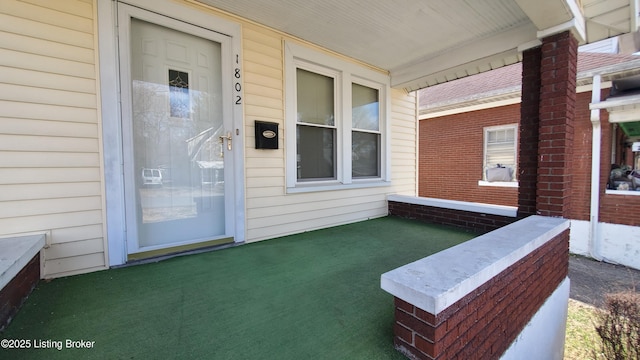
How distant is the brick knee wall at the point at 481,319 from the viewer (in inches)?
49.2

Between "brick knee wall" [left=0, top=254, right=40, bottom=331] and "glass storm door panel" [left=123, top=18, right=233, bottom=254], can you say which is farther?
"glass storm door panel" [left=123, top=18, right=233, bottom=254]

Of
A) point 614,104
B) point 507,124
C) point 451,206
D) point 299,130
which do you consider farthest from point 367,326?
point 507,124

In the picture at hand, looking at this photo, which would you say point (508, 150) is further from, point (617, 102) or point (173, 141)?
point (173, 141)

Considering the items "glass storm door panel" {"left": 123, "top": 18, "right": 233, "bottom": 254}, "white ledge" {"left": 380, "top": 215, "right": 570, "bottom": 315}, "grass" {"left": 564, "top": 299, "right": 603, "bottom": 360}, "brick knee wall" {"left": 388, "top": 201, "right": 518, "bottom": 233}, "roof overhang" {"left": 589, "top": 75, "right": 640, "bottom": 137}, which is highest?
"roof overhang" {"left": 589, "top": 75, "right": 640, "bottom": 137}

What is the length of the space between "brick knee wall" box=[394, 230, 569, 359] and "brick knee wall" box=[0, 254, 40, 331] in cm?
219

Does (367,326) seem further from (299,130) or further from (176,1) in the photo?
(176,1)

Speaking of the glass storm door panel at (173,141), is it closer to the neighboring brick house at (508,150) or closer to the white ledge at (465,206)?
the white ledge at (465,206)

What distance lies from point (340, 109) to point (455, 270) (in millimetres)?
3140

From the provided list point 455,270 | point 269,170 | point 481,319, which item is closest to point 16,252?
point 269,170

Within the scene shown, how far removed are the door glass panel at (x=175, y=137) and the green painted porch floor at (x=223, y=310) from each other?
16.3 inches

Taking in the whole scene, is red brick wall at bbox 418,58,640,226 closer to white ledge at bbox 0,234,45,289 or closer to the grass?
the grass

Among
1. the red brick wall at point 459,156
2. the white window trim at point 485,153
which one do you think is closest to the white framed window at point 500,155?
the white window trim at point 485,153

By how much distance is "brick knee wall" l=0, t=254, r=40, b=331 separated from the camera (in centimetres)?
152

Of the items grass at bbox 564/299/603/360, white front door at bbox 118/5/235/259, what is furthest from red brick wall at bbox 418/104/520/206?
white front door at bbox 118/5/235/259
